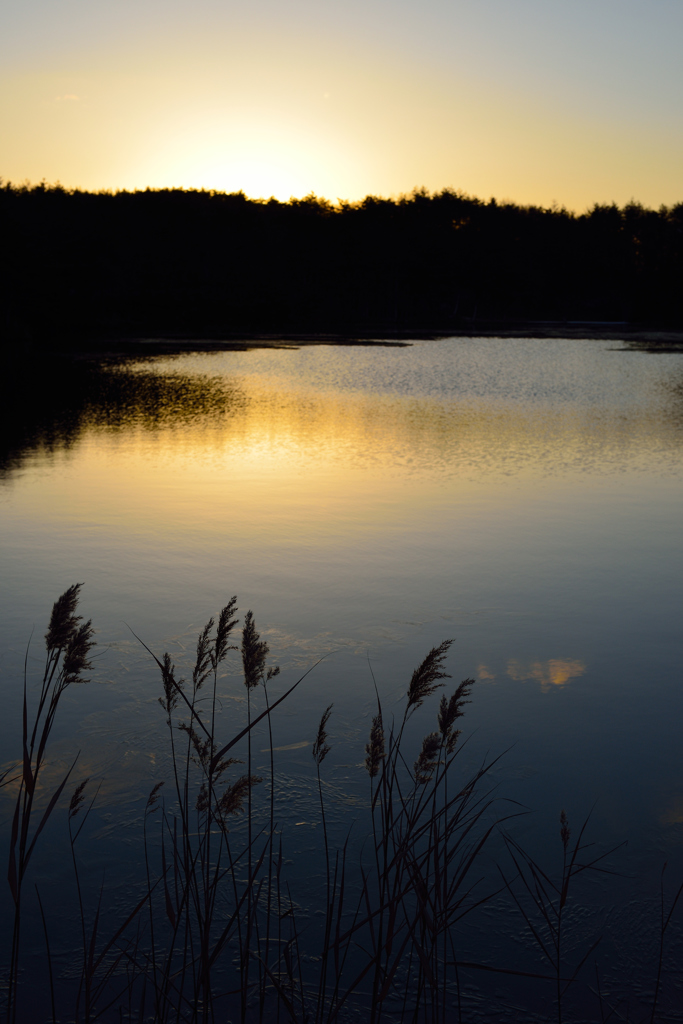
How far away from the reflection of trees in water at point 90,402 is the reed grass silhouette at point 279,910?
7967 millimetres

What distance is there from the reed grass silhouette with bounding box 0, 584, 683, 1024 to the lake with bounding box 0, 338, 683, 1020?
0.18 meters

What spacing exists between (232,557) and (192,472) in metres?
3.59

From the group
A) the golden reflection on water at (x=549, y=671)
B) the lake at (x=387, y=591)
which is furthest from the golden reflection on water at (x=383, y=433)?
the golden reflection on water at (x=549, y=671)

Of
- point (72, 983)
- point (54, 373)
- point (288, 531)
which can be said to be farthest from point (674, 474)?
point (54, 373)

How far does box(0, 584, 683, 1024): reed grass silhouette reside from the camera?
174 cm

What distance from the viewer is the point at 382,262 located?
240 ft

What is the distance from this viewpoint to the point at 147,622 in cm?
495

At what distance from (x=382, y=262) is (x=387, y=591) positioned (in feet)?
234

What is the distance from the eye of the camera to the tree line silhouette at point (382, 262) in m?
64.8

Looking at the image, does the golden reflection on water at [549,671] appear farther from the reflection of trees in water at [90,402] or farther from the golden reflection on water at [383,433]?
the reflection of trees in water at [90,402]

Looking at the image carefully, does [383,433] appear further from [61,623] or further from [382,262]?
[382,262]

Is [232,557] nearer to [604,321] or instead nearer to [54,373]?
[54,373]

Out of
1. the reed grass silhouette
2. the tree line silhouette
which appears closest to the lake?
the reed grass silhouette

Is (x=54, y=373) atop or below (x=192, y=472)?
atop
